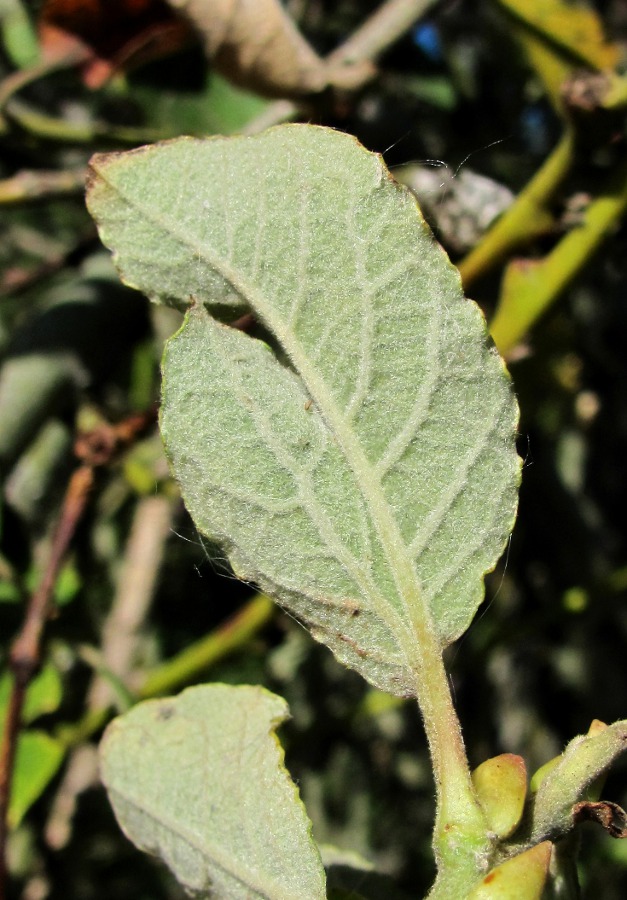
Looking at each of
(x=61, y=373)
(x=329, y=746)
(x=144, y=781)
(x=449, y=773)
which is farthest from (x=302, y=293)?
(x=329, y=746)

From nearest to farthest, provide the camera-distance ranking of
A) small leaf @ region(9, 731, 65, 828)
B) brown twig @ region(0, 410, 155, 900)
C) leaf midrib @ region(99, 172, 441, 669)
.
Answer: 1. leaf midrib @ region(99, 172, 441, 669)
2. brown twig @ region(0, 410, 155, 900)
3. small leaf @ region(9, 731, 65, 828)

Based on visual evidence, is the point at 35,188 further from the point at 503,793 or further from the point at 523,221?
the point at 503,793

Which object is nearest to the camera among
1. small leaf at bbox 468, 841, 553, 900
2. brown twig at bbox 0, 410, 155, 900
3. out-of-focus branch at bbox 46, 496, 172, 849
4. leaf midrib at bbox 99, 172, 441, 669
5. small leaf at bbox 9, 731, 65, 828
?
small leaf at bbox 468, 841, 553, 900

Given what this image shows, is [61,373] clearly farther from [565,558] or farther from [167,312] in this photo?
[565,558]

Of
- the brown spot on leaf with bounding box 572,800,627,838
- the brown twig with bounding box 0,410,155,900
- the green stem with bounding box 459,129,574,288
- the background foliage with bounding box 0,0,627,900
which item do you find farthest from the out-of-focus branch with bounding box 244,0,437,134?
the brown spot on leaf with bounding box 572,800,627,838

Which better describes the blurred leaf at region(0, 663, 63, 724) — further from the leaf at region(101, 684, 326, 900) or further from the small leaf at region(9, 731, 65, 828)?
the leaf at region(101, 684, 326, 900)

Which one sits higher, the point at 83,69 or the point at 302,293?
the point at 302,293

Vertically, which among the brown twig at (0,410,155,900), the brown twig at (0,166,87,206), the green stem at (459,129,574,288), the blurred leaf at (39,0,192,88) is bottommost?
the brown twig at (0,410,155,900)

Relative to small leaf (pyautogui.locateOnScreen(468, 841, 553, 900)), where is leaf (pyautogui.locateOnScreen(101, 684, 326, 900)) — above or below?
below
